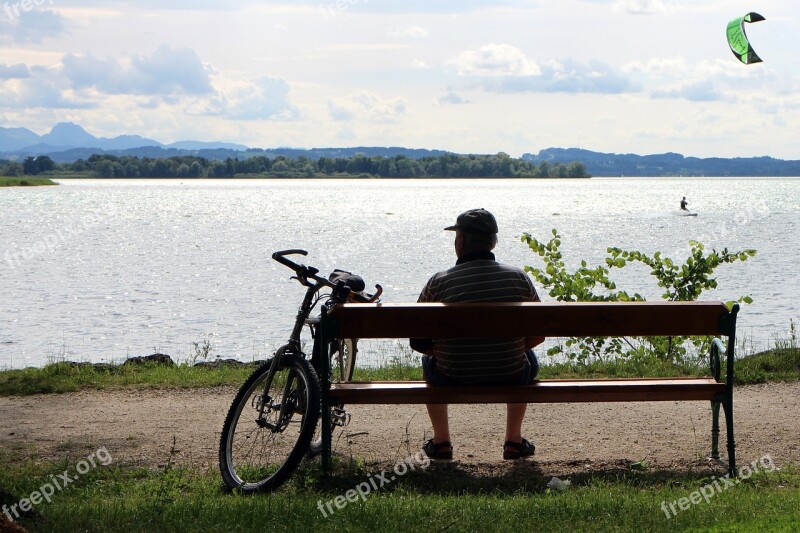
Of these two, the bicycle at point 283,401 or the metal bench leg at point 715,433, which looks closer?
the bicycle at point 283,401

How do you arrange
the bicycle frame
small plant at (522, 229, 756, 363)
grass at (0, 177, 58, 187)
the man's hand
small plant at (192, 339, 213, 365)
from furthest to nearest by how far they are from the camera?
grass at (0, 177, 58, 187), small plant at (192, 339, 213, 365), small plant at (522, 229, 756, 363), the man's hand, the bicycle frame

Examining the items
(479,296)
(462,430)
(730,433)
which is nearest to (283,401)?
(479,296)

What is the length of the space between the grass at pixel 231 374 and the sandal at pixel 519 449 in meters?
3.07

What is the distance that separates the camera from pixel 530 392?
602cm

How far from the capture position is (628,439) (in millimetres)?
7273

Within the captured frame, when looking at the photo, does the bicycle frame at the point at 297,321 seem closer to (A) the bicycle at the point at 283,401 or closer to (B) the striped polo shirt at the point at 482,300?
(A) the bicycle at the point at 283,401

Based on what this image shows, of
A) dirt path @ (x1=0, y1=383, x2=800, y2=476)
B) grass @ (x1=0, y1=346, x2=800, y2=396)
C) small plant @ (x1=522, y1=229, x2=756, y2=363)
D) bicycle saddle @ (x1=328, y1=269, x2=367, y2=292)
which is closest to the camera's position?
bicycle saddle @ (x1=328, y1=269, x2=367, y2=292)

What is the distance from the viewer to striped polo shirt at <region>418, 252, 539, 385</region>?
244 inches

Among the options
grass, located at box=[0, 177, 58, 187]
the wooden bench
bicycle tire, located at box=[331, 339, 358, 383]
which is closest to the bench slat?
the wooden bench

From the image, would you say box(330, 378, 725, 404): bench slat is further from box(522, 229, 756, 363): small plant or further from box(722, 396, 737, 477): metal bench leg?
box(522, 229, 756, 363): small plant

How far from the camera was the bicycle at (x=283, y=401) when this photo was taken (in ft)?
19.2

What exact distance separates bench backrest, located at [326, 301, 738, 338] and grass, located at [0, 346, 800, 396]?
12.1 feet

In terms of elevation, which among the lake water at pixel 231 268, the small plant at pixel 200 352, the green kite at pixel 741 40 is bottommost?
the lake water at pixel 231 268

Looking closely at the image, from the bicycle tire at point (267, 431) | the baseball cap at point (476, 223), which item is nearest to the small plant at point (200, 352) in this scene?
the bicycle tire at point (267, 431)
